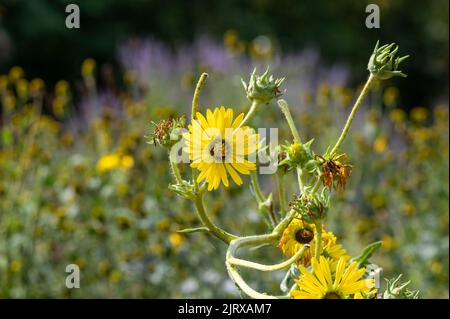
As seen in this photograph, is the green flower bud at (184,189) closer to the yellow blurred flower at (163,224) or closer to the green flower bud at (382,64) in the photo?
the green flower bud at (382,64)

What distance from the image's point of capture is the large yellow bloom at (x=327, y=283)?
0.86 m

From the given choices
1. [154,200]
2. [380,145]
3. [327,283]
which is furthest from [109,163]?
[327,283]

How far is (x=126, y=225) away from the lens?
2.14m

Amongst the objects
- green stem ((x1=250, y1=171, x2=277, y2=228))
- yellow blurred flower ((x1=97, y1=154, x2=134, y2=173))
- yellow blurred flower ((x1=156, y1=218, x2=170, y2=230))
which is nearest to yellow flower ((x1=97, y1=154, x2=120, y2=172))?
yellow blurred flower ((x1=97, y1=154, x2=134, y2=173))

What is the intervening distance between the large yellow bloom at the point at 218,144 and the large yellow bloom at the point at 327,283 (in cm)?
14

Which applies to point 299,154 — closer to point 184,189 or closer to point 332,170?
point 332,170

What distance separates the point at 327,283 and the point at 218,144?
0.21 meters

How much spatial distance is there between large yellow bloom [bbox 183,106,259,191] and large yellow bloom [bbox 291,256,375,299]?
14 cm

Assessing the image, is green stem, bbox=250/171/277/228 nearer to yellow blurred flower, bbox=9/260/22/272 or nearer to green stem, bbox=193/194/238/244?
green stem, bbox=193/194/238/244

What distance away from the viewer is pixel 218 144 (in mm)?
927

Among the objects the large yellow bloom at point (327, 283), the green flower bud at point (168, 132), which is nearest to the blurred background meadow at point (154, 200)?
the green flower bud at point (168, 132)

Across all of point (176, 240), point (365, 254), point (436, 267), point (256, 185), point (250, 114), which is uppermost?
point (250, 114)

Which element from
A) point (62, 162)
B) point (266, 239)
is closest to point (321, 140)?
point (62, 162)
